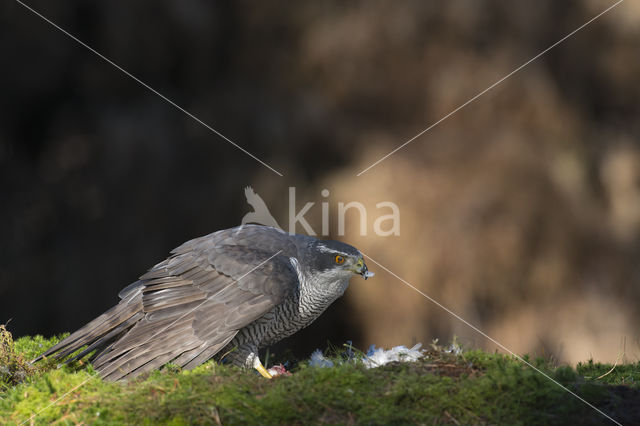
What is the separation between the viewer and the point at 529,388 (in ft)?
8.21

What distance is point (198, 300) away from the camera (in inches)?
141

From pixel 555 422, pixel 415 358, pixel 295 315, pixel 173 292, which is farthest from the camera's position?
pixel 295 315

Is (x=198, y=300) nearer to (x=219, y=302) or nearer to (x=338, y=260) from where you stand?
(x=219, y=302)

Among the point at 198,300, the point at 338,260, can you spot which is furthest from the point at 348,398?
the point at 338,260

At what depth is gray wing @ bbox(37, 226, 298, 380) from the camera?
3.28 meters

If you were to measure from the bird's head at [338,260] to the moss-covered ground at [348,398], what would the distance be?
4.04ft

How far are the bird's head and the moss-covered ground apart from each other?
1.23m

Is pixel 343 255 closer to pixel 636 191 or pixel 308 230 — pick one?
pixel 308 230

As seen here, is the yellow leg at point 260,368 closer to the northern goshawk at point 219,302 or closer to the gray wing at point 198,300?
the northern goshawk at point 219,302

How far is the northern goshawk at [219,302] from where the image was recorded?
3312mm

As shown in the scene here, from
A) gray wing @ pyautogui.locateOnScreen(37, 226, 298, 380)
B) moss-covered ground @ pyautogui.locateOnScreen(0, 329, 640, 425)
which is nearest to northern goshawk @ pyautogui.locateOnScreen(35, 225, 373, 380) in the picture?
gray wing @ pyautogui.locateOnScreen(37, 226, 298, 380)

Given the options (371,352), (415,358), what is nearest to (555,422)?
(415,358)

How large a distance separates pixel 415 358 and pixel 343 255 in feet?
3.46

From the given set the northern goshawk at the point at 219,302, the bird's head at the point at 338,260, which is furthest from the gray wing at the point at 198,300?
the bird's head at the point at 338,260
